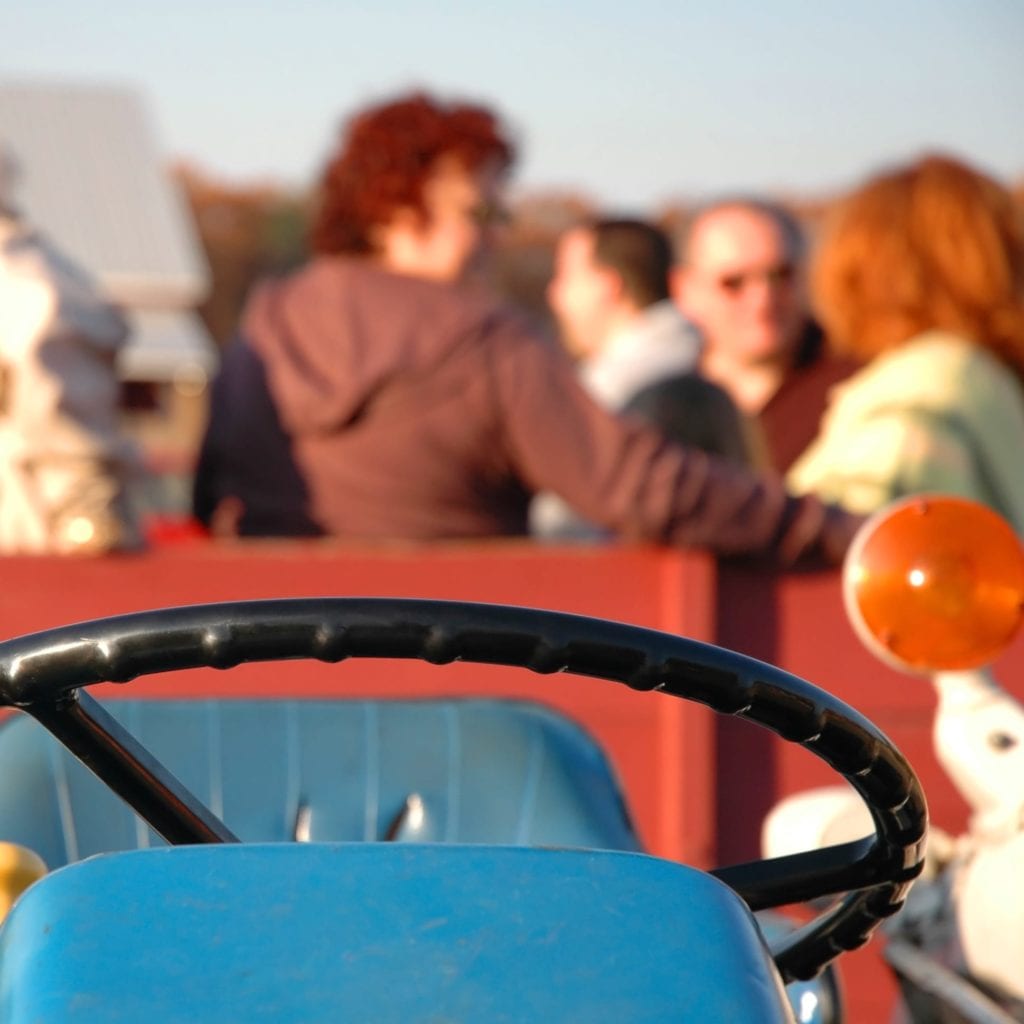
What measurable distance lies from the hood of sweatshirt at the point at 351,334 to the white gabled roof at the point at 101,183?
580 inches

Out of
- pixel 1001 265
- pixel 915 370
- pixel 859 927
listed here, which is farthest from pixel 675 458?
pixel 859 927

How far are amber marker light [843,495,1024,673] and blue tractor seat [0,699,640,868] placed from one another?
0.36m

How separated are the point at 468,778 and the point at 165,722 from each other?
0.98 feet

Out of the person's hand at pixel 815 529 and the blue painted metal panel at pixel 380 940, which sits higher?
the blue painted metal panel at pixel 380 940

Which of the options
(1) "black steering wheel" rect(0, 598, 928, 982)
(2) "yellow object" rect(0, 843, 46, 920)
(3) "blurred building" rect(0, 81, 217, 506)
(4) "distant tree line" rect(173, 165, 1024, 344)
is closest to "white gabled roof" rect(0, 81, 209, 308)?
(3) "blurred building" rect(0, 81, 217, 506)

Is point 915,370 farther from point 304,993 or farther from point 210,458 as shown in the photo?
point 304,993

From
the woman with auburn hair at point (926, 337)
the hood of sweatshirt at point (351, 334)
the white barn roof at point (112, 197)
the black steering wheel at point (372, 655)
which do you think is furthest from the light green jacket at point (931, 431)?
the white barn roof at point (112, 197)

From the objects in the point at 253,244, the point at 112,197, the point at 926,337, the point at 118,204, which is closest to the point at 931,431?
the point at 926,337

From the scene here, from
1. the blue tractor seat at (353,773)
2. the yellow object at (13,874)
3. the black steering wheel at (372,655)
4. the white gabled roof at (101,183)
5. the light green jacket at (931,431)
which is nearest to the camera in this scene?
the black steering wheel at (372,655)

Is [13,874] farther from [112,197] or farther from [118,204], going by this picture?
[112,197]

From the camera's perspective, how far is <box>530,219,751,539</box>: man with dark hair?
3.54 meters

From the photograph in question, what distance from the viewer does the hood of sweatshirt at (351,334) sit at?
10.4ft

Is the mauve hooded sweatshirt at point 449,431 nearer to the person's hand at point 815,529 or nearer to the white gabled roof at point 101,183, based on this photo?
the person's hand at point 815,529

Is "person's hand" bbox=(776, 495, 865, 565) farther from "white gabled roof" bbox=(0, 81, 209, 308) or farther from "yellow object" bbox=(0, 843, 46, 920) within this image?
"white gabled roof" bbox=(0, 81, 209, 308)
